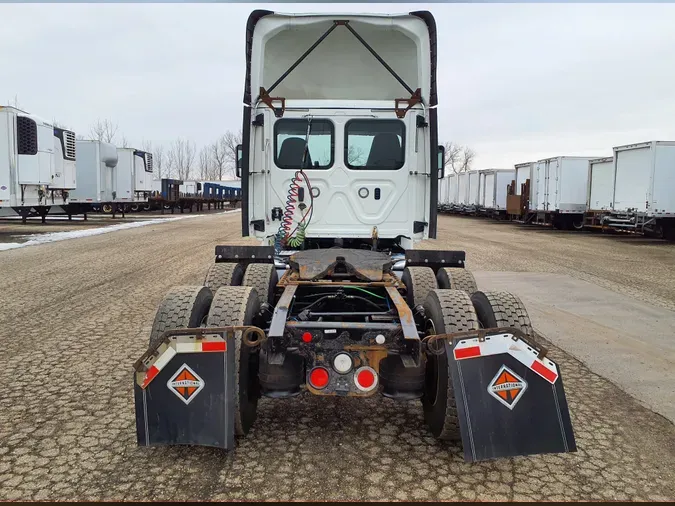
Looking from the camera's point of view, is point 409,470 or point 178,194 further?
point 178,194

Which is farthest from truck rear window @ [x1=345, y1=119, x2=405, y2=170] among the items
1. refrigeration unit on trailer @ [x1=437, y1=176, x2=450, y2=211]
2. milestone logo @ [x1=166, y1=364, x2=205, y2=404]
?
refrigeration unit on trailer @ [x1=437, y1=176, x2=450, y2=211]

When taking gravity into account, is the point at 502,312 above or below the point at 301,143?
below

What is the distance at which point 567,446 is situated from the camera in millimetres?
2902

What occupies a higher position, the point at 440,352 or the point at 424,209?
the point at 424,209

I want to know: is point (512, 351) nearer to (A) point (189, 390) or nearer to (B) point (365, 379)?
(B) point (365, 379)

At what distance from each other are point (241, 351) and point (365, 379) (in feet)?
2.42

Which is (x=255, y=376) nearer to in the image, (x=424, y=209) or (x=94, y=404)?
(x=94, y=404)

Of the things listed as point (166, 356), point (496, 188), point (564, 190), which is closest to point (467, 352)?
point (166, 356)

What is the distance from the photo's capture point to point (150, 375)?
3.03 meters

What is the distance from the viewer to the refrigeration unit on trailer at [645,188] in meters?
18.5

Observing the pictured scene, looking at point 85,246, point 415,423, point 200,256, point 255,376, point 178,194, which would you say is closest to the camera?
point 255,376

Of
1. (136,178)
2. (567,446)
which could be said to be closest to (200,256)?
(567,446)

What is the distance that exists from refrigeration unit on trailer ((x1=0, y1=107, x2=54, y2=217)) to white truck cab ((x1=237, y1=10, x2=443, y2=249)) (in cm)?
1419

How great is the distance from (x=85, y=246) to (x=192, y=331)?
A: 1418 centimetres
